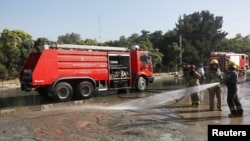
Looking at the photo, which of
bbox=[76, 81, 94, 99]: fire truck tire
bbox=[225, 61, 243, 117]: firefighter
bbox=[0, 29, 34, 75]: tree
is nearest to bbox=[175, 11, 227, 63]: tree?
bbox=[0, 29, 34, 75]: tree

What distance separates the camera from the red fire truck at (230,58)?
3653cm

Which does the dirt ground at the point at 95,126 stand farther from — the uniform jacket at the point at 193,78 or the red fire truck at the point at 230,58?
the red fire truck at the point at 230,58

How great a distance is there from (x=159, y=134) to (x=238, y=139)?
257cm

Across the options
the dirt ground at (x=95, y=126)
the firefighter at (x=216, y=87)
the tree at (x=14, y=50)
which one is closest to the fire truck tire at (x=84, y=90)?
the dirt ground at (x=95, y=126)

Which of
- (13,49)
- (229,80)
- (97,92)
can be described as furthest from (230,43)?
(229,80)

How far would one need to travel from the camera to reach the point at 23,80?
53.3 feet

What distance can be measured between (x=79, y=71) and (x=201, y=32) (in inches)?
2120

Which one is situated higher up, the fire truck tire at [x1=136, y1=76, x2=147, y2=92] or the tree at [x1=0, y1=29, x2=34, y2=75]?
the tree at [x1=0, y1=29, x2=34, y2=75]

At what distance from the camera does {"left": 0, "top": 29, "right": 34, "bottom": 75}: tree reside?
133 feet

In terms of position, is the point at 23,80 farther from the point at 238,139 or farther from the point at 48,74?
the point at 238,139

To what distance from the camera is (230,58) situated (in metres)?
37.1

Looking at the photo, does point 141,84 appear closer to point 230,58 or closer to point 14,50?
point 230,58

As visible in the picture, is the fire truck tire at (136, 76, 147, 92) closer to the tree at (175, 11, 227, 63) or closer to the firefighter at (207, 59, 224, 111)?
the firefighter at (207, 59, 224, 111)

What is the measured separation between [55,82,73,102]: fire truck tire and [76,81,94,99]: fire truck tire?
0.45 meters
